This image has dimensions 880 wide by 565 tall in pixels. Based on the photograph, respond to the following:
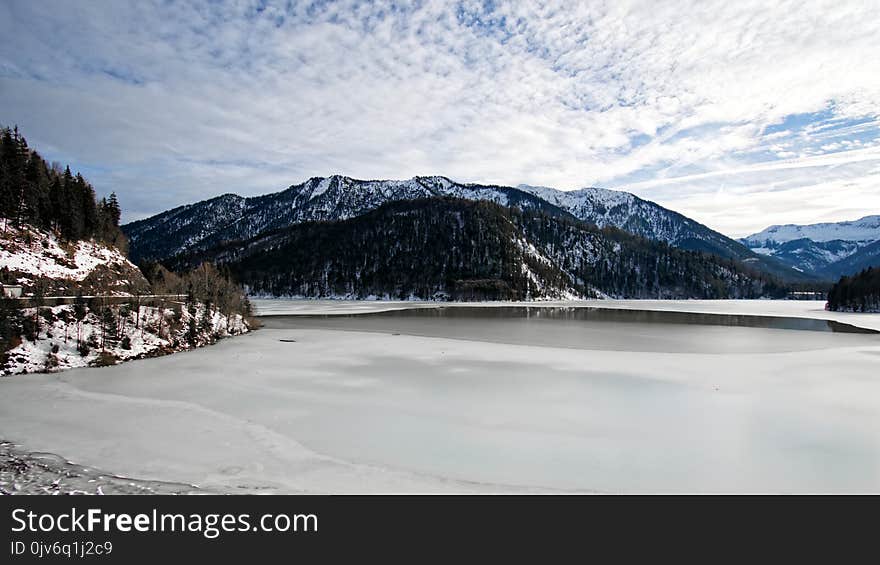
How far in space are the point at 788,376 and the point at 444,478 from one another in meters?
18.3

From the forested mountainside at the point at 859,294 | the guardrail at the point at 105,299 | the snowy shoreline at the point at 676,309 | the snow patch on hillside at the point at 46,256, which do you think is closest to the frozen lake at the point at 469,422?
the guardrail at the point at 105,299

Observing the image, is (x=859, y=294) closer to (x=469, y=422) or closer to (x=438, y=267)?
(x=469, y=422)

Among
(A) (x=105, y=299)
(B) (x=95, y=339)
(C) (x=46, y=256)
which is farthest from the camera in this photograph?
(C) (x=46, y=256)

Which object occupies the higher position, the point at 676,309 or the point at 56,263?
the point at 56,263

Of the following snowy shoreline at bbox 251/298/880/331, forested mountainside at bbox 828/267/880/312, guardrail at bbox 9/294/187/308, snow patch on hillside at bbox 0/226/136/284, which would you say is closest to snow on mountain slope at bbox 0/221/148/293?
snow patch on hillside at bbox 0/226/136/284

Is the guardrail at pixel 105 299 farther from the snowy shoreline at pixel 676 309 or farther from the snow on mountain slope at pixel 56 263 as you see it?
the snowy shoreline at pixel 676 309

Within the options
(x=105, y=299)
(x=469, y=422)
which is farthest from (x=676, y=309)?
(x=105, y=299)

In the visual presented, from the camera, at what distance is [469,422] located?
1302cm

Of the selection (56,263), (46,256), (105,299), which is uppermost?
(46,256)

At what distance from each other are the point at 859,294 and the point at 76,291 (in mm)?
111285

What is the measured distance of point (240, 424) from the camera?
1290cm
